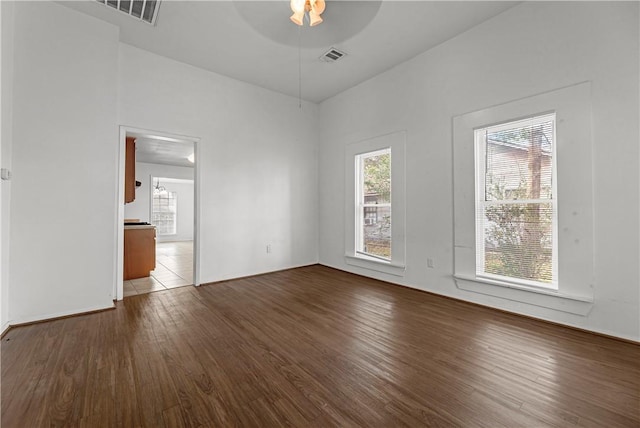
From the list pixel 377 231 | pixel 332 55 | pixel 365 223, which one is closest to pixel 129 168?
pixel 332 55

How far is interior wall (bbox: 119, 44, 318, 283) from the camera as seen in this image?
3662 mm

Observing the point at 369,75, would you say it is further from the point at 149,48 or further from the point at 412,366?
the point at 412,366

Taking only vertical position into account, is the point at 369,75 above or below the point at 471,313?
above

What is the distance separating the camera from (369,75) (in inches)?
170

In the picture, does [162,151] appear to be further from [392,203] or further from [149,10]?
[392,203]

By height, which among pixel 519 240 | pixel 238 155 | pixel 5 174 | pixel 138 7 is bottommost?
pixel 519 240

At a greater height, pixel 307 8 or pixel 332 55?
pixel 332 55

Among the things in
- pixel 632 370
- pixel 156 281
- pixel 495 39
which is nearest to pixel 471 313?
pixel 632 370

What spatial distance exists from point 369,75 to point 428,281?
10.9ft

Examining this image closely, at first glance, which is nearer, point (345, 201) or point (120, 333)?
point (120, 333)

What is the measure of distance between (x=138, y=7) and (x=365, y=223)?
4.07 meters

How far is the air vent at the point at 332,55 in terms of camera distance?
362 cm

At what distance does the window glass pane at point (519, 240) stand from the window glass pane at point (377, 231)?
4.69 ft

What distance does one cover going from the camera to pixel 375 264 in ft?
14.1
